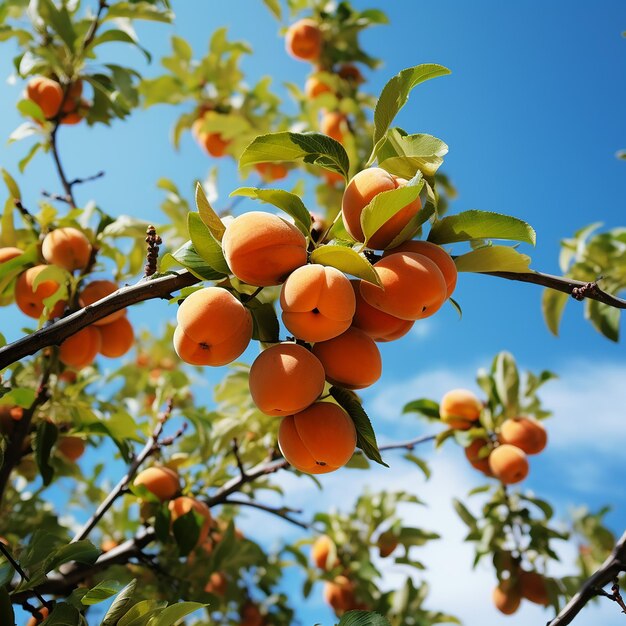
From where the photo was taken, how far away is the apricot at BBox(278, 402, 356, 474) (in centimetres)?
101

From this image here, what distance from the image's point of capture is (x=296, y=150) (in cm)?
111

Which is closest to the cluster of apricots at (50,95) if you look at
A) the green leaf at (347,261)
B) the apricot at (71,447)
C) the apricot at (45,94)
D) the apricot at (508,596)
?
the apricot at (45,94)

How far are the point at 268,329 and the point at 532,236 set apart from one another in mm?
483

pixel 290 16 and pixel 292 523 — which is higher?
pixel 290 16

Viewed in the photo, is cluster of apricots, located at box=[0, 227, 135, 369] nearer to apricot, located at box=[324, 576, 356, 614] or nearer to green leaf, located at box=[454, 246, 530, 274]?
green leaf, located at box=[454, 246, 530, 274]

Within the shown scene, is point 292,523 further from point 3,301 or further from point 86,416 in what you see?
point 3,301

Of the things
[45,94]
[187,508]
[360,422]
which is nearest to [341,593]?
[187,508]

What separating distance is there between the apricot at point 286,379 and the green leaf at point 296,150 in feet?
1.11

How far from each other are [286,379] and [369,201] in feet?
1.07

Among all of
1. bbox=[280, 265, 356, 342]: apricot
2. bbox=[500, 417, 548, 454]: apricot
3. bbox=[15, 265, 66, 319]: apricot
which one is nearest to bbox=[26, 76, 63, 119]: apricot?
bbox=[15, 265, 66, 319]: apricot

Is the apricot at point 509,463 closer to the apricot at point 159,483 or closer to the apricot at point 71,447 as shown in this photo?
the apricot at point 159,483

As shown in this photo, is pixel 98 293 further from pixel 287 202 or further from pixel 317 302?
pixel 317 302

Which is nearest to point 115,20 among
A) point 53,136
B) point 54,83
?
point 54,83

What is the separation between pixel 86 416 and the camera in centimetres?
184
